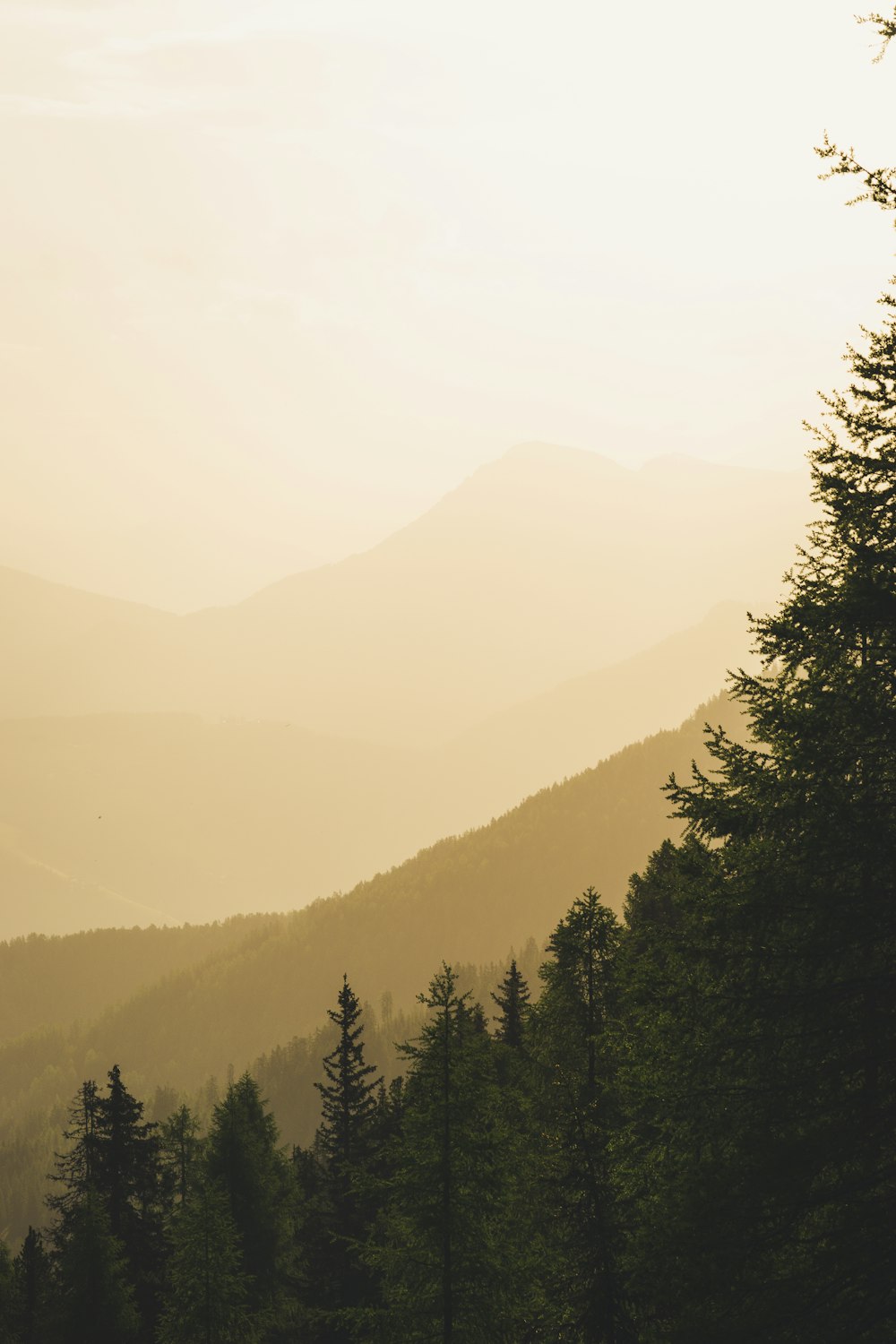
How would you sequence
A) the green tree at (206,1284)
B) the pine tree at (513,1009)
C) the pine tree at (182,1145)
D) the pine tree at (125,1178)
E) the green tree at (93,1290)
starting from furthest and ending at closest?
the pine tree at (182,1145), the pine tree at (513,1009), the pine tree at (125,1178), the green tree at (93,1290), the green tree at (206,1284)

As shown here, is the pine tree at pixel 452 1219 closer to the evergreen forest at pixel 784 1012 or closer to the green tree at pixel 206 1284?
the evergreen forest at pixel 784 1012

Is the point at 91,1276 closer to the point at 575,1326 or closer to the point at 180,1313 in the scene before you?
the point at 180,1313

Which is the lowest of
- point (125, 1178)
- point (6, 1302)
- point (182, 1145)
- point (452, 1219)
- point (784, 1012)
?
point (6, 1302)

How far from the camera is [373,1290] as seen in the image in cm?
3272

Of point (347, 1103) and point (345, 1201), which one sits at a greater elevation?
point (347, 1103)

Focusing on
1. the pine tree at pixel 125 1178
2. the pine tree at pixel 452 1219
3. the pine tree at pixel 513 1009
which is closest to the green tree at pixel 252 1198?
the pine tree at pixel 125 1178

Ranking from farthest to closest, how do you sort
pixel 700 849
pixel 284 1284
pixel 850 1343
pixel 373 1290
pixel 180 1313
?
1. pixel 284 1284
2. pixel 373 1290
3. pixel 180 1313
4. pixel 700 849
5. pixel 850 1343

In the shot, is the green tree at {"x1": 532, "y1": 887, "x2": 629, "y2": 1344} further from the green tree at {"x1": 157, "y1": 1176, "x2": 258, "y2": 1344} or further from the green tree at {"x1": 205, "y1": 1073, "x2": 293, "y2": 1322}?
the green tree at {"x1": 205, "y1": 1073, "x2": 293, "y2": 1322}

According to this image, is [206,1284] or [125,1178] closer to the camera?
[206,1284]

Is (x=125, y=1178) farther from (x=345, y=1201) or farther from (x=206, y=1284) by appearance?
(x=206, y=1284)

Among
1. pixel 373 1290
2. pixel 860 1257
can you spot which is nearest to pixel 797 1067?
pixel 860 1257

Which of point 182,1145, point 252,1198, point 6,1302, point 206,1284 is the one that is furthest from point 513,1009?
point 6,1302

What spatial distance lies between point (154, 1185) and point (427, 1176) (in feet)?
64.1

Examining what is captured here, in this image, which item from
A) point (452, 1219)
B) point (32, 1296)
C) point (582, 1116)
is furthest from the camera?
point (32, 1296)
